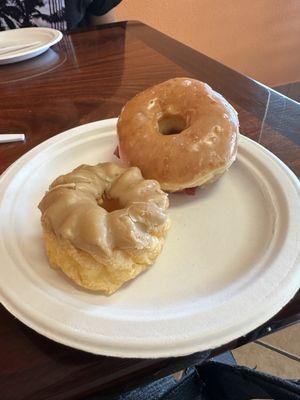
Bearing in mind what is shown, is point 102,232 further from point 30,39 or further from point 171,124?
point 30,39

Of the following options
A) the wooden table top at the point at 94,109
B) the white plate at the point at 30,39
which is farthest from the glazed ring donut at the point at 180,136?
the white plate at the point at 30,39

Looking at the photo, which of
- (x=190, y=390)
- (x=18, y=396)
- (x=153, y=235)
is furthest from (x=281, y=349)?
(x=18, y=396)

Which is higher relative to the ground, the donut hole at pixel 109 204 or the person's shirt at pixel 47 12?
the person's shirt at pixel 47 12

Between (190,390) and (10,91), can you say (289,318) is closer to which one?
(190,390)

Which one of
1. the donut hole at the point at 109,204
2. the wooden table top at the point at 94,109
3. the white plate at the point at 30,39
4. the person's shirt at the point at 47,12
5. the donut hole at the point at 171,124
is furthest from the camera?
the person's shirt at the point at 47,12

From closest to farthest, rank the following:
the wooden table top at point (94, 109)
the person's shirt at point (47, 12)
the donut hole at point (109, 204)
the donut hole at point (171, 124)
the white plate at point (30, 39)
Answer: the wooden table top at point (94, 109)
the donut hole at point (109, 204)
the donut hole at point (171, 124)
the white plate at point (30, 39)
the person's shirt at point (47, 12)

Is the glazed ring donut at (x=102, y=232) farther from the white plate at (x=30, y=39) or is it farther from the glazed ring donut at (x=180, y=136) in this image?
the white plate at (x=30, y=39)

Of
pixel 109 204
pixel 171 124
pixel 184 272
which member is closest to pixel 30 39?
pixel 171 124
